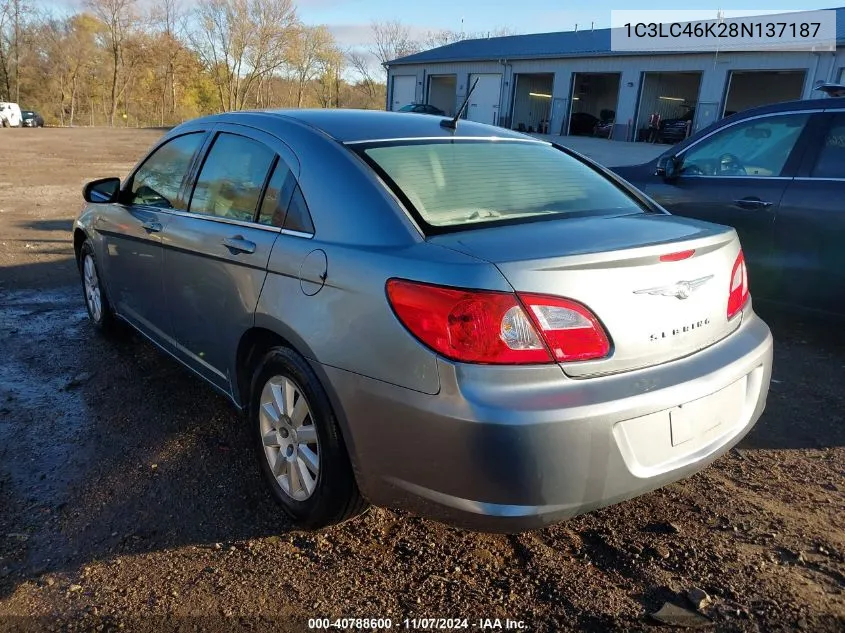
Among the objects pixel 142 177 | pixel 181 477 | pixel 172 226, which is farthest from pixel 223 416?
pixel 142 177

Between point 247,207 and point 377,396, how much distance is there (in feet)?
4.17

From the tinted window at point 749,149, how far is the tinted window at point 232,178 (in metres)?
3.75

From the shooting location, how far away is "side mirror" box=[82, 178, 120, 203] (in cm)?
425

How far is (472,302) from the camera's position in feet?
6.48

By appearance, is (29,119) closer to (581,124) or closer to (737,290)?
(581,124)

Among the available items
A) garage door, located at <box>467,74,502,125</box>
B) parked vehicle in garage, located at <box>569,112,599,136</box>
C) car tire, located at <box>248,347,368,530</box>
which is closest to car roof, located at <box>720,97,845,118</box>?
car tire, located at <box>248,347,368,530</box>

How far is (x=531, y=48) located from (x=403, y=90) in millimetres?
9727

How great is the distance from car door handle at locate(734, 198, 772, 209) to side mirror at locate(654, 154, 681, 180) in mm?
587

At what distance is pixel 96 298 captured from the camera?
186 inches

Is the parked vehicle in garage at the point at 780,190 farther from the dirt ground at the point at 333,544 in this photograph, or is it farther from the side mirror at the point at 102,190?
the side mirror at the point at 102,190

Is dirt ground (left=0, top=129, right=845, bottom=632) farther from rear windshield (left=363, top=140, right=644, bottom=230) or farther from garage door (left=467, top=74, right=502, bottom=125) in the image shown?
garage door (left=467, top=74, right=502, bottom=125)

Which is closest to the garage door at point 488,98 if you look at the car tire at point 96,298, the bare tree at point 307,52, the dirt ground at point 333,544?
the bare tree at point 307,52

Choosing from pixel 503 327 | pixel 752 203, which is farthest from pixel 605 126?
pixel 503 327

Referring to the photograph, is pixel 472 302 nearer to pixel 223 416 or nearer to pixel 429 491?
pixel 429 491
